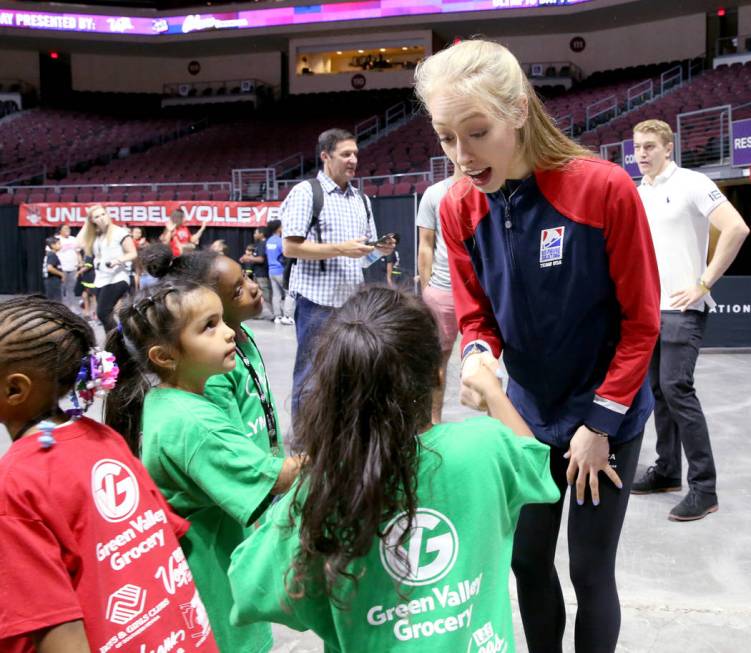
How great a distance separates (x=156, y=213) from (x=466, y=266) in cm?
→ 1542

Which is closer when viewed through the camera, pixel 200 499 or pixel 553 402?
pixel 200 499

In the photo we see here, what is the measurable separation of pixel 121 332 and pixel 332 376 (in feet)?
2.67

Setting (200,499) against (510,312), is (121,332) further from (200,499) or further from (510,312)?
(510,312)

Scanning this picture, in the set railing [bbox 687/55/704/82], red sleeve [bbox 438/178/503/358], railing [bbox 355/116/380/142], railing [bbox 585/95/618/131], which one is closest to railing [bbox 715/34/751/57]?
railing [bbox 687/55/704/82]

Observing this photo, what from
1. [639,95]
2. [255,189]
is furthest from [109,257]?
[639,95]

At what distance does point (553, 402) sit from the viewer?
1789mm

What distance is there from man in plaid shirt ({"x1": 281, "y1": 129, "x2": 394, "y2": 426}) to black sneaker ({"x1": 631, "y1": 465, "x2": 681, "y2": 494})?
5.42 ft

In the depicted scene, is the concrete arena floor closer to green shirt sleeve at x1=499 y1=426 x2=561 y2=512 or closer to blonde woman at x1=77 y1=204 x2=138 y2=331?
green shirt sleeve at x1=499 y1=426 x2=561 y2=512

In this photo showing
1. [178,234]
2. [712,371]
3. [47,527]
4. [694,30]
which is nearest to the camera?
[47,527]

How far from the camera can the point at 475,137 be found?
1.52 meters

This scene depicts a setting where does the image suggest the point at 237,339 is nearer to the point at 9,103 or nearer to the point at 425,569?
the point at 425,569

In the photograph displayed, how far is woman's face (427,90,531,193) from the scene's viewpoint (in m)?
1.49

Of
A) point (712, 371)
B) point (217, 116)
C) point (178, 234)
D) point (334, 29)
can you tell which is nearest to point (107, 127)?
point (217, 116)

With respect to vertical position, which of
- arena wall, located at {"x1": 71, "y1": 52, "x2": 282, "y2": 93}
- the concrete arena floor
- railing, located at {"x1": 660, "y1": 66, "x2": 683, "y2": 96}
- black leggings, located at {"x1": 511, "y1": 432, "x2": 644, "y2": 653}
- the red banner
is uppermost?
arena wall, located at {"x1": 71, "y1": 52, "x2": 282, "y2": 93}
